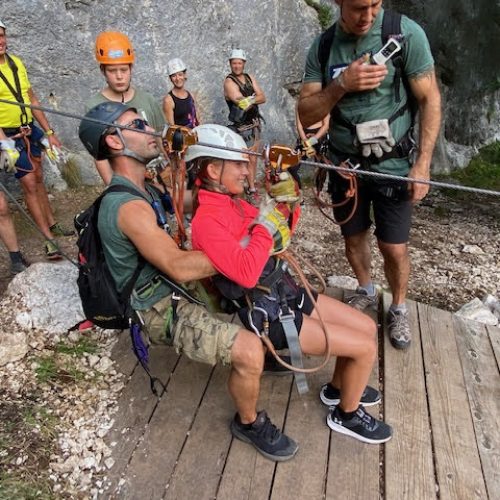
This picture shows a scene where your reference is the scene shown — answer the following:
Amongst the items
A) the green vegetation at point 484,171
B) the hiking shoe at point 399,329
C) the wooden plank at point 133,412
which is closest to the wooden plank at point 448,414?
the hiking shoe at point 399,329

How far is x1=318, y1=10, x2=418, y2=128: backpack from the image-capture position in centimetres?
314

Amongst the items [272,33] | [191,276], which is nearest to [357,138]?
[191,276]

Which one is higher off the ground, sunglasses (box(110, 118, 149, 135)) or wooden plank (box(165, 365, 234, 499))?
sunglasses (box(110, 118, 149, 135))

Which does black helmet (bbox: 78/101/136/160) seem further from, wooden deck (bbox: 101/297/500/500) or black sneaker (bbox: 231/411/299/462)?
black sneaker (bbox: 231/411/299/462)

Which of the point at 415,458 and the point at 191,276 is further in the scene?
the point at 415,458

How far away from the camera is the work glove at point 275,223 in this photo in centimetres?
254

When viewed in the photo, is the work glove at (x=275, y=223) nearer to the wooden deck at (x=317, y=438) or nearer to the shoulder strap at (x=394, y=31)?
the wooden deck at (x=317, y=438)

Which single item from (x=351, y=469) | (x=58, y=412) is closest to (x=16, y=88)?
(x=58, y=412)

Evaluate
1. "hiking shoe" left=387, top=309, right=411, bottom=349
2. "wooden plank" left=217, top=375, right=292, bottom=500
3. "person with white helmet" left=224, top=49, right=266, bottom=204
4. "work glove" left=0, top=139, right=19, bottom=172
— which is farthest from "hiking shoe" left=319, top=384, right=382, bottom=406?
"person with white helmet" left=224, top=49, right=266, bottom=204

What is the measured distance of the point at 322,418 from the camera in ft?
10.3

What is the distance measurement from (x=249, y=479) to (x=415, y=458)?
1.01 meters

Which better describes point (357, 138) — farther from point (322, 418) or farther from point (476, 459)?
point (476, 459)

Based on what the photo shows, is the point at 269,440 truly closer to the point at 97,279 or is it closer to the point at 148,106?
the point at 97,279

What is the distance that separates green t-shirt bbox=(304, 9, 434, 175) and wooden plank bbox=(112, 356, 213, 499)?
6.74ft
